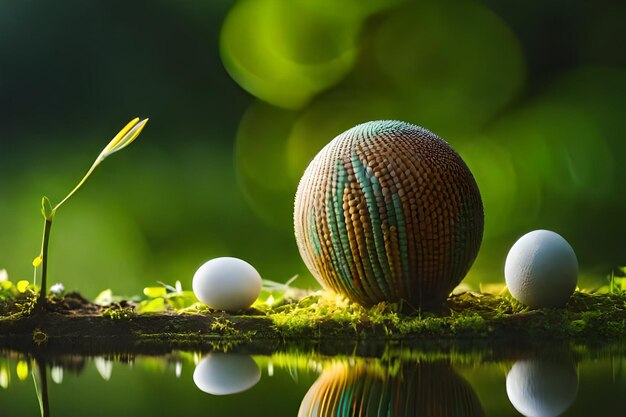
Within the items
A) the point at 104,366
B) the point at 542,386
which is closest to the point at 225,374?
the point at 104,366

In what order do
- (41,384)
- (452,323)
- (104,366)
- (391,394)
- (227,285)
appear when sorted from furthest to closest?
(227,285) < (452,323) < (104,366) < (41,384) < (391,394)

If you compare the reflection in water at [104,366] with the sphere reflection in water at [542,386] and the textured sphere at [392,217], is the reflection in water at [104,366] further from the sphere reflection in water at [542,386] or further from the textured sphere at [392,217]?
the sphere reflection in water at [542,386]

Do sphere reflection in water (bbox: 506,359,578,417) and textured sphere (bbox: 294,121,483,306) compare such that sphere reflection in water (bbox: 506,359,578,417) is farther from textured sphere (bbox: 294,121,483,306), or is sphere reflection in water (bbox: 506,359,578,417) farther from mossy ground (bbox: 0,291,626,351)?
textured sphere (bbox: 294,121,483,306)

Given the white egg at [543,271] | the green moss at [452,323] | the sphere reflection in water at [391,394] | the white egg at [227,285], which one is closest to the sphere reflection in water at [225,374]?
the sphere reflection in water at [391,394]

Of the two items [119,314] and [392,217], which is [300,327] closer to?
[392,217]

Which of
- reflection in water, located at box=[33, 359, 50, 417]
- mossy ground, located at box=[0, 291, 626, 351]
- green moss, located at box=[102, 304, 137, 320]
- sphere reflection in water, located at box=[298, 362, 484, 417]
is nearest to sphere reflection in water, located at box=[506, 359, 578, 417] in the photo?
sphere reflection in water, located at box=[298, 362, 484, 417]

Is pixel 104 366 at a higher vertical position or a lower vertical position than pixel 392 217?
lower
